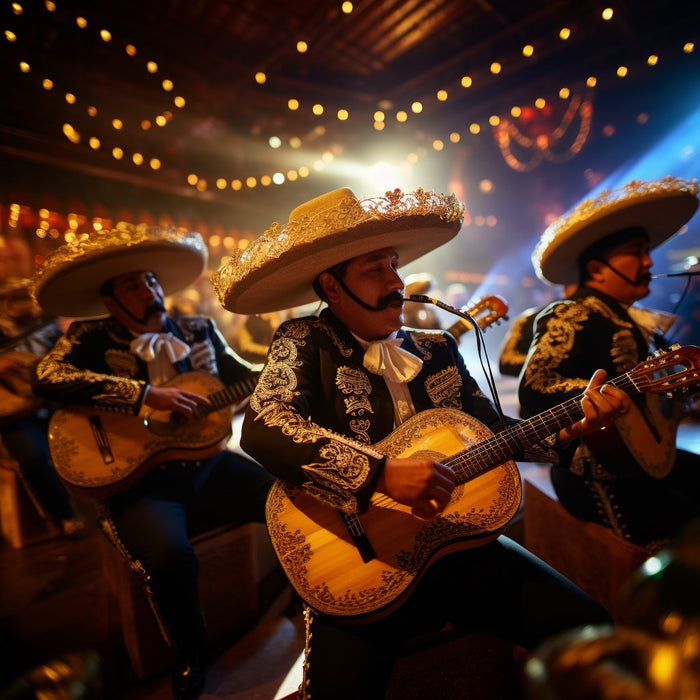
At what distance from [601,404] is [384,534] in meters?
0.99

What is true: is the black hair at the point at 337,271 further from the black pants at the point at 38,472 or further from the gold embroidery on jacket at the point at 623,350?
the black pants at the point at 38,472

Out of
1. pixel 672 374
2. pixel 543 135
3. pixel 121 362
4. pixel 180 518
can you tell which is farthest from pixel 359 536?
pixel 543 135

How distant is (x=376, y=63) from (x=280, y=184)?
4579 millimetres

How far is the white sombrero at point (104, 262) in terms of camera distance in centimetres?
Result: 249

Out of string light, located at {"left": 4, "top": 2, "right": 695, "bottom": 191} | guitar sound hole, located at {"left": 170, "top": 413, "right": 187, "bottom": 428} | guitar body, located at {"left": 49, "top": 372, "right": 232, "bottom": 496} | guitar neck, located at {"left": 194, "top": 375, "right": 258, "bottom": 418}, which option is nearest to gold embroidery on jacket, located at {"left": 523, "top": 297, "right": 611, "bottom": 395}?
guitar neck, located at {"left": 194, "top": 375, "right": 258, "bottom": 418}

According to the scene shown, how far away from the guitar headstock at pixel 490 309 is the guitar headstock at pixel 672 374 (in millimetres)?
1338

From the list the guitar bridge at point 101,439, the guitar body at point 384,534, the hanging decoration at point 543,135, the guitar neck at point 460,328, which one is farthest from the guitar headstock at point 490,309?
the hanging decoration at point 543,135

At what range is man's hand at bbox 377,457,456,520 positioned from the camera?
4.58 ft

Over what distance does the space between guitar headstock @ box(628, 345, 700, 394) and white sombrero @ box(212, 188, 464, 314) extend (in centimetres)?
104

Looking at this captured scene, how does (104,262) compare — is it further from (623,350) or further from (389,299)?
(623,350)

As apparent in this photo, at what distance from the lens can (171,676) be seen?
2.15m

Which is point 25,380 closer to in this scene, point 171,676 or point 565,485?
point 171,676

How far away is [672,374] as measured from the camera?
160 centimetres

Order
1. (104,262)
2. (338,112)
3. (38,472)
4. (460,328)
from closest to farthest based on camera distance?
1. (104,262)
2. (460,328)
3. (38,472)
4. (338,112)
